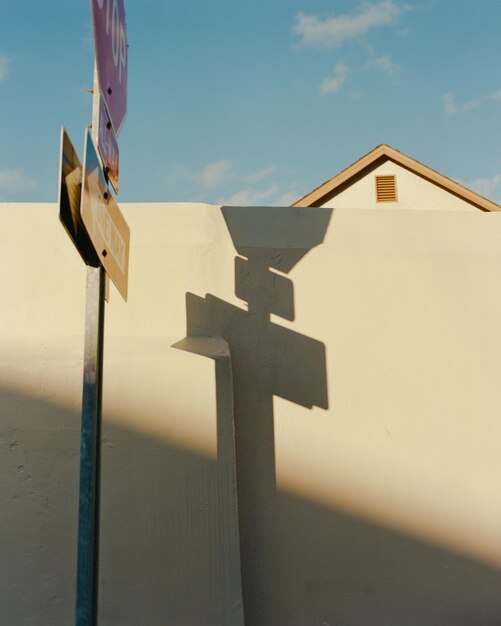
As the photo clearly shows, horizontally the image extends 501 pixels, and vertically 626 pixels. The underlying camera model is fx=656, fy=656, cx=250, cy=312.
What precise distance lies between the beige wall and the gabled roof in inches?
321

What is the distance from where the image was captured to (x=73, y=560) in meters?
3.71

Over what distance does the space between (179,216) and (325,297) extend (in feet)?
4.00

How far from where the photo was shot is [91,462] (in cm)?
238

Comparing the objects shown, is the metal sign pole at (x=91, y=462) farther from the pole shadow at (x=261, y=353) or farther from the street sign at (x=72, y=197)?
the pole shadow at (x=261, y=353)

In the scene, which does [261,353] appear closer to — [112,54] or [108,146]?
[108,146]

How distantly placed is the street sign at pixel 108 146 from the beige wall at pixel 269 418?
1.50m

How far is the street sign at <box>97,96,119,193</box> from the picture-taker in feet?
8.72

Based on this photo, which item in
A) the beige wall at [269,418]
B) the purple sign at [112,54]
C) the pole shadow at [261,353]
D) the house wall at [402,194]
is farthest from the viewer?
the house wall at [402,194]

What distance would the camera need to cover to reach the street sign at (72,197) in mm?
2225

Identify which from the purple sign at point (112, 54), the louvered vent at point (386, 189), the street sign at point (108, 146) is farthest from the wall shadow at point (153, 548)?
the louvered vent at point (386, 189)

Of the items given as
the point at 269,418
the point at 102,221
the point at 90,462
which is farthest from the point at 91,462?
the point at 269,418

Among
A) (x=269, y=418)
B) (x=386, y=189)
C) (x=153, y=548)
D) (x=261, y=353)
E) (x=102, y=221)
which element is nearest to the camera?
(x=102, y=221)

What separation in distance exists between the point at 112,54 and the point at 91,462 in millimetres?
1713

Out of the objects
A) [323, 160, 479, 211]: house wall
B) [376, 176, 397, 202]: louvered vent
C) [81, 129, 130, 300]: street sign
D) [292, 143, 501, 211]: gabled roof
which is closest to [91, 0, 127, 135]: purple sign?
[81, 129, 130, 300]: street sign
